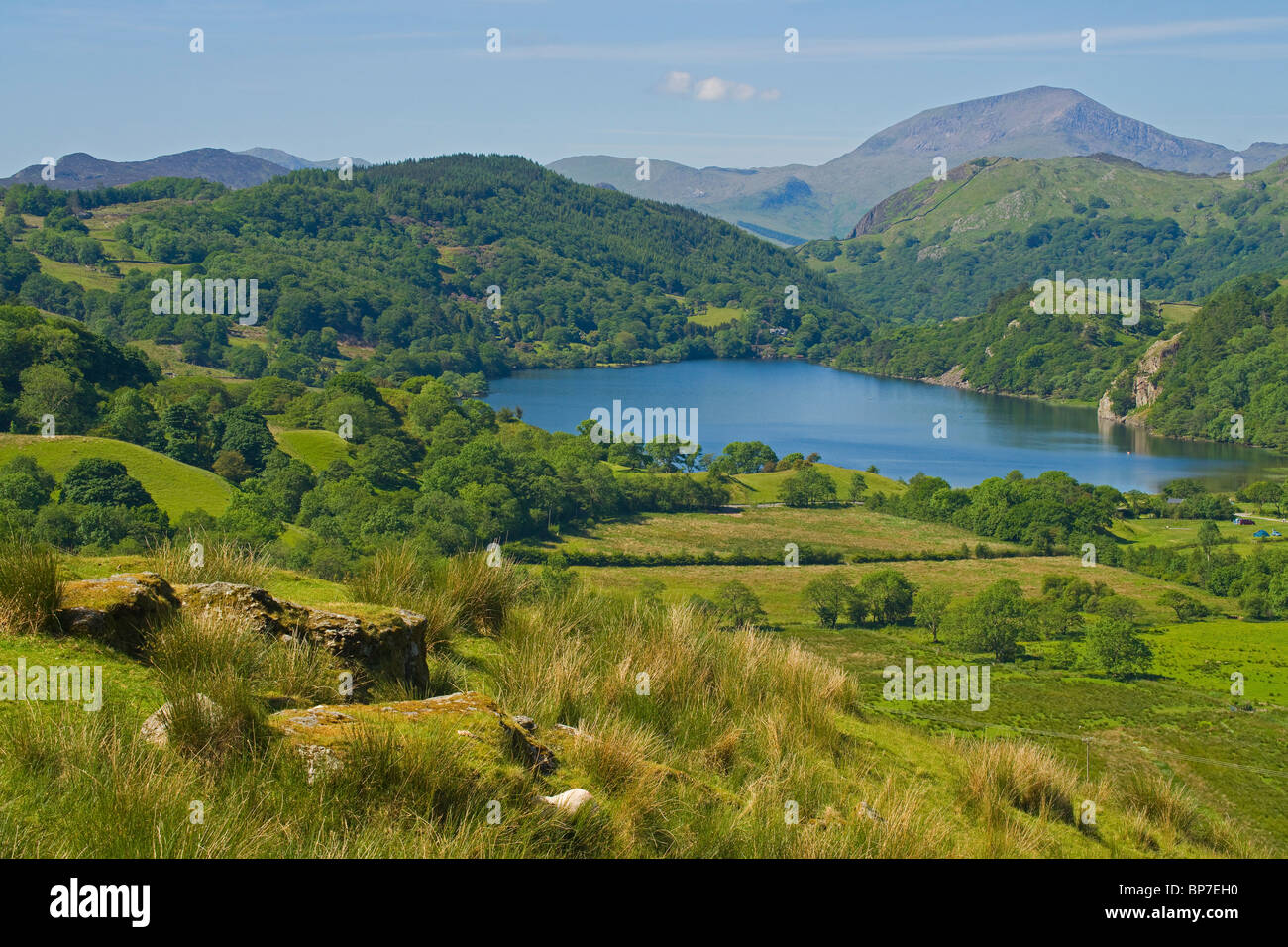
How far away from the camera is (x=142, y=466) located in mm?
57562

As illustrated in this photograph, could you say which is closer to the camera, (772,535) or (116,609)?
(116,609)

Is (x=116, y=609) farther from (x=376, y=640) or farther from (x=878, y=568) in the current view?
(x=878, y=568)

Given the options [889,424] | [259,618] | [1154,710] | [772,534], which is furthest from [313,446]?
[889,424]

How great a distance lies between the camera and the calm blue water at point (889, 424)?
105 metres

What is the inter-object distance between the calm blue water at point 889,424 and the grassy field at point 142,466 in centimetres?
6082

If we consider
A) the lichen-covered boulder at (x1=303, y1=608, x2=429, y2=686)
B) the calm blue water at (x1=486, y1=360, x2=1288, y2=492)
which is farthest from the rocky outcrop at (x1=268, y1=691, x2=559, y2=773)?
the calm blue water at (x1=486, y1=360, x2=1288, y2=492)

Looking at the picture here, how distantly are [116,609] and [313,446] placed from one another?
7951 centimetres

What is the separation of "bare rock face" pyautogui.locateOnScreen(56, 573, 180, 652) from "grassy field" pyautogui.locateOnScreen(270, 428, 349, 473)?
242 feet

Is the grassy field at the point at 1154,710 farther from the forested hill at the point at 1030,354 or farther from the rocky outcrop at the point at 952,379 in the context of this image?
the rocky outcrop at the point at 952,379

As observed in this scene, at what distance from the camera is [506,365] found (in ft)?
600

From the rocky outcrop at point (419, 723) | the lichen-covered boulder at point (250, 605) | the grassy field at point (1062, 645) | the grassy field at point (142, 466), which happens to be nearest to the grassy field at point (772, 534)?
the grassy field at point (1062, 645)
